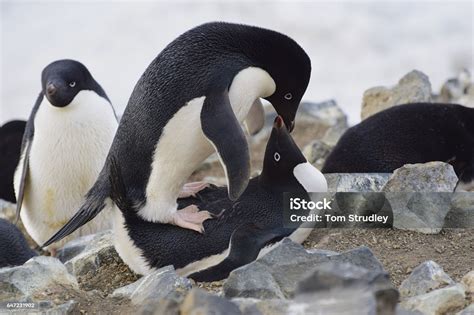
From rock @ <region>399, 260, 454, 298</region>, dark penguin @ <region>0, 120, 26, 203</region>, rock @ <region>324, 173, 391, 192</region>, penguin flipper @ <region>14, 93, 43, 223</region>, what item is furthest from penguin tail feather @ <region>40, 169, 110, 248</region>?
dark penguin @ <region>0, 120, 26, 203</region>

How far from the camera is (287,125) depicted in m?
5.59

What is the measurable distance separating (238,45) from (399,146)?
5.46ft

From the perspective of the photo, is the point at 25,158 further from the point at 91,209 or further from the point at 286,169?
the point at 286,169

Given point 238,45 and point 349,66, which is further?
point 349,66

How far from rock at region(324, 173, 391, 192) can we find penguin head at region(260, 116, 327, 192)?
0.28m

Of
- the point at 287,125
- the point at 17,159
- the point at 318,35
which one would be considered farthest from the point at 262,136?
the point at 318,35

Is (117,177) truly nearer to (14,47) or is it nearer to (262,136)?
(262,136)

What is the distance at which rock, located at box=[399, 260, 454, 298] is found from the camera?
149 inches

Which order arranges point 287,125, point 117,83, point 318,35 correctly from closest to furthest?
point 287,125 < point 117,83 < point 318,35

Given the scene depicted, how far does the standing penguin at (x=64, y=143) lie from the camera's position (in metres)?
7.05

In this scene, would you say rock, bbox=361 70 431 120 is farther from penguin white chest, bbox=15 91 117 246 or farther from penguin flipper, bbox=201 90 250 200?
penguin flipper, bbox=201 90 250 200

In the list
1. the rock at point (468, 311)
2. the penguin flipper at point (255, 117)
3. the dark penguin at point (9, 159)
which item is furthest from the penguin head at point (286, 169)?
the dark penguin at point (9, 159)

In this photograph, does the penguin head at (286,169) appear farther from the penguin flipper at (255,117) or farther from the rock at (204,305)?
the rock at (204,305)

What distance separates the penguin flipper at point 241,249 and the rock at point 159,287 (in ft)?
1.55
